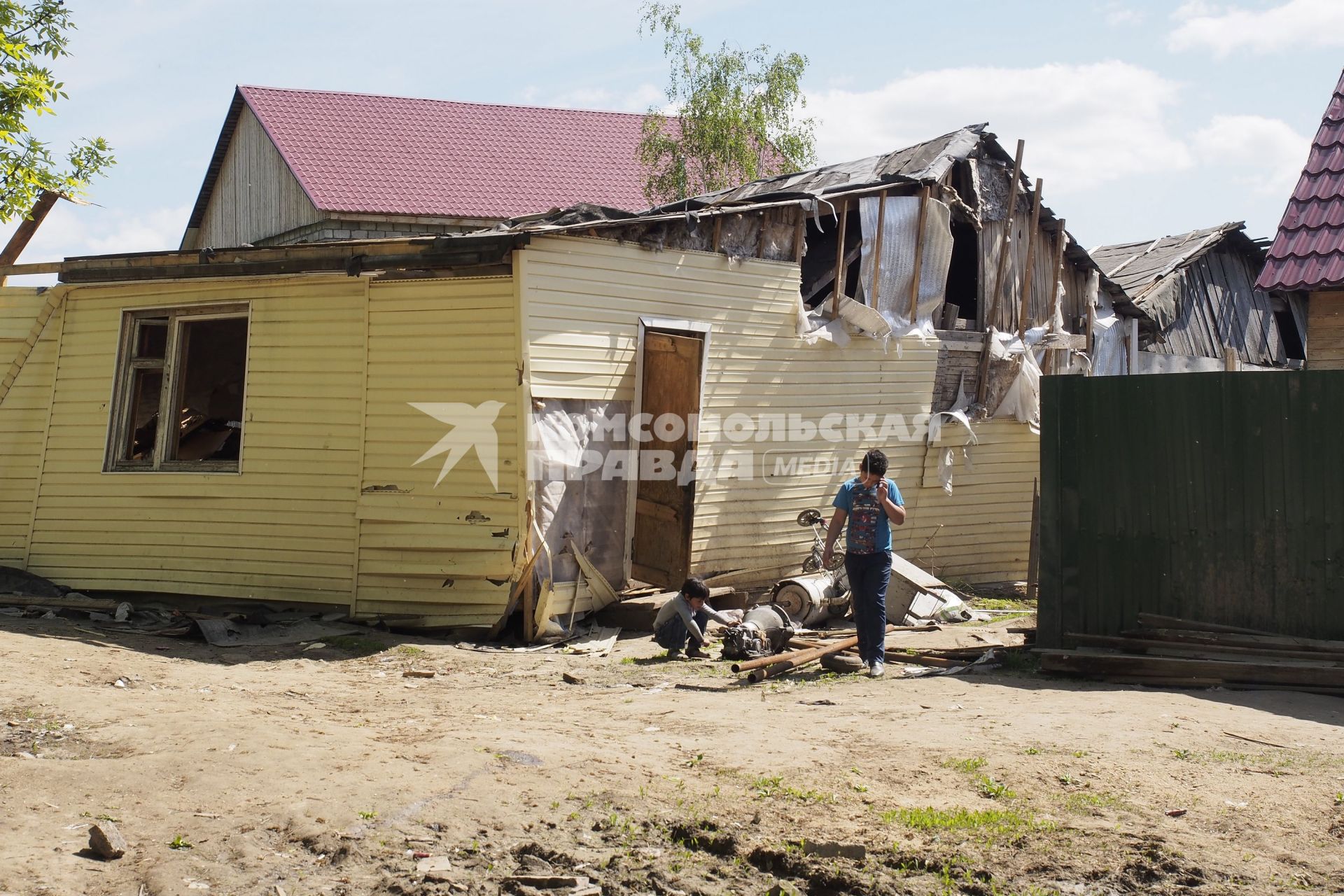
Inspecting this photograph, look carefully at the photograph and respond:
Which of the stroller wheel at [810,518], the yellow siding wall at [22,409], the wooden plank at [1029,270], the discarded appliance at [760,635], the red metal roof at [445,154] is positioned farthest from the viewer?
the red metal roof at [445,154]

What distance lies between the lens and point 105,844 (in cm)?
403

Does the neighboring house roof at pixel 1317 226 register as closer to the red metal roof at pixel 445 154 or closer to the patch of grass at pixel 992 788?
the patch of grass at pixel 992 788

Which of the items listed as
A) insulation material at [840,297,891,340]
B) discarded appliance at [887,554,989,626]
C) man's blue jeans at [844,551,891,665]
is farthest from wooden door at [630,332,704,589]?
man's blue jeans at [844,551,891,665]

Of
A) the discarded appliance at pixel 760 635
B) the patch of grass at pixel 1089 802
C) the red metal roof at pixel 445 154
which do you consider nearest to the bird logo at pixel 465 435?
the discarded appliance at pixel 760 635

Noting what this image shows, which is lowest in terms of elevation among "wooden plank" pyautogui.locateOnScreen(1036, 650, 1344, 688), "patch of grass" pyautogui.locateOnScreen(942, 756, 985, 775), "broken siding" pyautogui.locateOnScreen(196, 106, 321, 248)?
"patch of grass" pyautogui.locateOnScreen(942, 756, 985, 775)

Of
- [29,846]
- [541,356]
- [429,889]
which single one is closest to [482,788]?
[429,889]

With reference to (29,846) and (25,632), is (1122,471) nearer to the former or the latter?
(29,846)

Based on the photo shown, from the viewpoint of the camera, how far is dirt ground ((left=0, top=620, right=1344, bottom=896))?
4090 mm

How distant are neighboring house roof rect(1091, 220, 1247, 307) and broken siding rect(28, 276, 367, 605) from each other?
41.0 feet

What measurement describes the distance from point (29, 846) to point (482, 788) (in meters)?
1.71

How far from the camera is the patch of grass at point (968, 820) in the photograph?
4.44 m

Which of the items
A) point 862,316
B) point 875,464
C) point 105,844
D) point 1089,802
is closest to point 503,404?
point 875,464

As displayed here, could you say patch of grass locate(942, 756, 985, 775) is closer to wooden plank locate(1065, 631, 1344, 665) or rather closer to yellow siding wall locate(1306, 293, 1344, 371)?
wooden plank locate(1065, 631, 1344, 665)

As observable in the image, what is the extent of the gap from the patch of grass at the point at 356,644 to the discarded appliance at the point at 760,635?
111 inches
